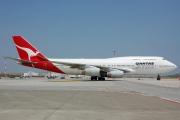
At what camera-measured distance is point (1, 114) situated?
7441mm

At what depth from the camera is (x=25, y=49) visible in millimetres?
39875

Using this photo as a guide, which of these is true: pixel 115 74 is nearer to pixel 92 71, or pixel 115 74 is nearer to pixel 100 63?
pixel 92 71

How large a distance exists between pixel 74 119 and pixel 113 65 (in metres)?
34.4

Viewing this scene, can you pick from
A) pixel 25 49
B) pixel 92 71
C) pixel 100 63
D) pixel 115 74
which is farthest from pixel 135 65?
pixel 25 49

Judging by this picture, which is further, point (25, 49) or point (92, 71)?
point (25, 49)

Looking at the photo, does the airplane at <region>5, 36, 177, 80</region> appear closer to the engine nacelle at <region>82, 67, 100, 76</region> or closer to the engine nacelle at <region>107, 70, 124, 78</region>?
the engine nacelle at <region>82, 67, 100, 76</region>

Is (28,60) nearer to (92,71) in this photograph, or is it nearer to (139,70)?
(92,71)

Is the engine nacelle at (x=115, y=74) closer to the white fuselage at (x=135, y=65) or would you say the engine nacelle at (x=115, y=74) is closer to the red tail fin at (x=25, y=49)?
the white fuselage at (x=135, y=65)

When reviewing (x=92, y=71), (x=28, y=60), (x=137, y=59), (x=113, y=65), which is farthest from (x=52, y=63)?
(x=137, y=59)

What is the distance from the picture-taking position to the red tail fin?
39906mm

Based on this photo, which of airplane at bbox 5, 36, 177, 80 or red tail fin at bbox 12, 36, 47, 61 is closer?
airplane at bbox 5, 36, 177, 80

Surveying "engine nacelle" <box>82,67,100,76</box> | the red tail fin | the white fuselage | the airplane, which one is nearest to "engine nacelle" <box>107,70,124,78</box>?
the airplane

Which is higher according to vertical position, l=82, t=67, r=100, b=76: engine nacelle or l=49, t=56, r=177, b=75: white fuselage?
l=49, t=56, r=177, b=75: white fuselage

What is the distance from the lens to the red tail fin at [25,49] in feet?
131
